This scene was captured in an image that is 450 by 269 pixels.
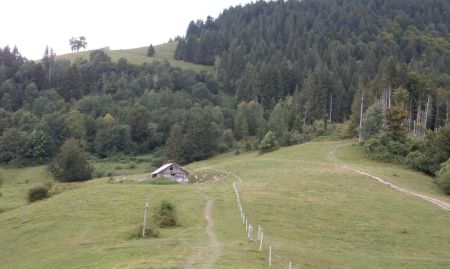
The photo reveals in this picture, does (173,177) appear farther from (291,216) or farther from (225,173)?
(291,216)

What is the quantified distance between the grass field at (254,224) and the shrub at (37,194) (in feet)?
20.0

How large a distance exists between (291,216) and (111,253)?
22.9m

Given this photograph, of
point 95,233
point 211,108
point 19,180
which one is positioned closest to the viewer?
point 95,233

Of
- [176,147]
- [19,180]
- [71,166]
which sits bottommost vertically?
[19,180]

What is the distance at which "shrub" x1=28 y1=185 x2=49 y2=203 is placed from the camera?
211 feet

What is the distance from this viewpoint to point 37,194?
64500mm

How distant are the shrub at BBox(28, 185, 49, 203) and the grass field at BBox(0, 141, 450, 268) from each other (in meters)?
6.11

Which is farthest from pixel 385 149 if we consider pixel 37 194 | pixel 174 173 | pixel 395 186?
pixel 37 194

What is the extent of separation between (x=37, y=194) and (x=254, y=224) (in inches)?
1311

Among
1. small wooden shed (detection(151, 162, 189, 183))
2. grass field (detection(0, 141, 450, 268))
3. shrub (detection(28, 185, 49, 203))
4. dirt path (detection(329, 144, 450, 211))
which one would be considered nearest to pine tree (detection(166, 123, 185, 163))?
small wooden shed (detection(151, 162, 189, 183))

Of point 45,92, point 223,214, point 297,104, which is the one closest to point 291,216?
point 223,214

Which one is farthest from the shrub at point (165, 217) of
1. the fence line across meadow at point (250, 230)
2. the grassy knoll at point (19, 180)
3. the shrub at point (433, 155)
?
the shrub at point (433, 155)

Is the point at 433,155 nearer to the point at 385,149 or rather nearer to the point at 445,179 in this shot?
the point at 385,149

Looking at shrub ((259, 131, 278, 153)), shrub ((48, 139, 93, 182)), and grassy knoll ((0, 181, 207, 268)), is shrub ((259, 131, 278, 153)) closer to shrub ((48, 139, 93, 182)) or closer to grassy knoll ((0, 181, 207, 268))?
Answer: shrub ((48, 139, 93, 182))
